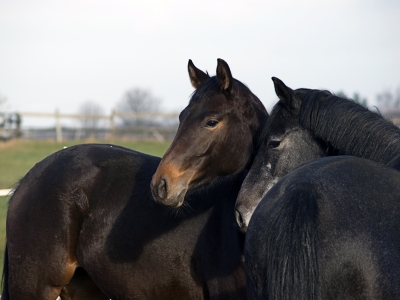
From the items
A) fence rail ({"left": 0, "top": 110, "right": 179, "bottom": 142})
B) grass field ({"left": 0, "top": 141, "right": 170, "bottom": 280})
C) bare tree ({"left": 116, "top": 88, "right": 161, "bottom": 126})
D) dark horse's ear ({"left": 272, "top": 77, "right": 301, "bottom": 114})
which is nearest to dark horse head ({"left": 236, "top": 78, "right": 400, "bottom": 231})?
dark horse's ear ({"left": 272, "top": 77, "right": 301, "bottom": 114})

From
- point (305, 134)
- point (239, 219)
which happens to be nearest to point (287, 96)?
point (305, 134)

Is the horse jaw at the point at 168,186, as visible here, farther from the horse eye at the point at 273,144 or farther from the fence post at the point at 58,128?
the fence post at the point at 58,128

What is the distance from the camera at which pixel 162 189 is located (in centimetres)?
309

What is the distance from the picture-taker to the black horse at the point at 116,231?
3311 millimetres

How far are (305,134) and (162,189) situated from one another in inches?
34.9

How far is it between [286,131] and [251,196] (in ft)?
1.40

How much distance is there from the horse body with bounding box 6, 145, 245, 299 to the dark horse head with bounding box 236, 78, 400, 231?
376mm

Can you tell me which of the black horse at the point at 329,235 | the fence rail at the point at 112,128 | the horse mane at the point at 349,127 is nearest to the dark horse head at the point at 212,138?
the horse mane at the point at 349,127

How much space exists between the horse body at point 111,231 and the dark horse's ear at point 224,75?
609mm

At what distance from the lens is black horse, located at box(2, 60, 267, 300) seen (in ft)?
10.9

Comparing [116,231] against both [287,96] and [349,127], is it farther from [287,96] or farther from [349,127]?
[349,127]

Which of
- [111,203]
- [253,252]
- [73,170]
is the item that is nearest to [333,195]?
[253,252]

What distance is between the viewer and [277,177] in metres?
2.99

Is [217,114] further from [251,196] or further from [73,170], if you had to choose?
[73,170]
